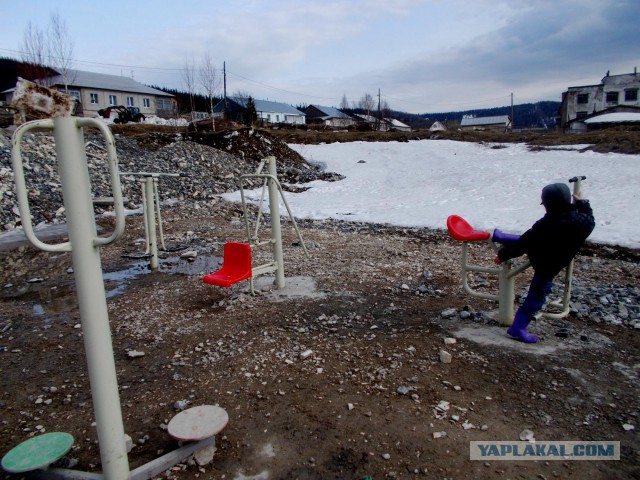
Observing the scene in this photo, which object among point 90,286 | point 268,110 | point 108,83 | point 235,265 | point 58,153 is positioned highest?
point 108,83

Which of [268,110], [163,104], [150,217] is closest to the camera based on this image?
[150,217]

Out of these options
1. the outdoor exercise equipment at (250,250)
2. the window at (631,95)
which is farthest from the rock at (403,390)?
the window at (631,95)

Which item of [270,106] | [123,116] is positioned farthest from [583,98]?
[123,116]

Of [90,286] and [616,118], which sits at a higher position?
[616,118]

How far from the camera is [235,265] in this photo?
15.8ft

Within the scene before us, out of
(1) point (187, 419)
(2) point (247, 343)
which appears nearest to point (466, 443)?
(1) point (187, 419)

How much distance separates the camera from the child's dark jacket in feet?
10.7

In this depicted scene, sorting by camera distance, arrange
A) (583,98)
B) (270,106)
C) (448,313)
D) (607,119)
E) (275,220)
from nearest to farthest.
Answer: (448,313) → (275,220) → (607,119) → (583,98) → (270,106)

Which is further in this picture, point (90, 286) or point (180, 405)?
point (180, 405)

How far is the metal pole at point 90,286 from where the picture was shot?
1.76 meters

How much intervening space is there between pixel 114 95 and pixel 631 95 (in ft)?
185

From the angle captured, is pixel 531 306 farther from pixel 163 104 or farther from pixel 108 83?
pixel 163 104

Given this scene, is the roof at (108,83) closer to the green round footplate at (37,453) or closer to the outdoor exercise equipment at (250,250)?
the outdoor exercise equipment at (250,250)

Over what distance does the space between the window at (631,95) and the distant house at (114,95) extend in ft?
155
